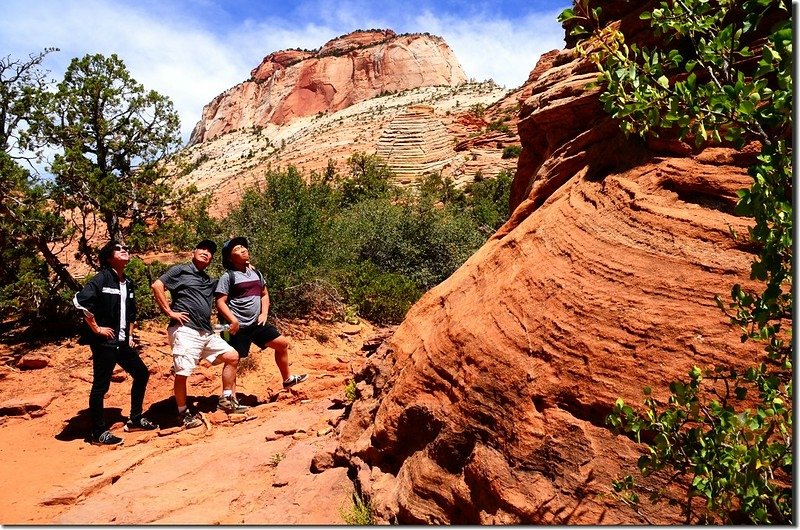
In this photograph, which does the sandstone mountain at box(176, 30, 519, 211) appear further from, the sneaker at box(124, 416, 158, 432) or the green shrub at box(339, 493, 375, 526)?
the green shrub at box(339, 493, 375, 526)

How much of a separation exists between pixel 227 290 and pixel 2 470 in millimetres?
2584

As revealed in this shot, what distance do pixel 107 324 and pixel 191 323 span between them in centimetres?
82

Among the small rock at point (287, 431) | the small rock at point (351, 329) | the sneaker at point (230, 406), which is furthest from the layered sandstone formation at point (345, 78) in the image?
the small rock at point (287, 431)

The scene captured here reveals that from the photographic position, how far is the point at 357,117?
5284cm

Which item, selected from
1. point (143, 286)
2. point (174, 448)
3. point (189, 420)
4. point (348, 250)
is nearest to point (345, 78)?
point (348, 250)

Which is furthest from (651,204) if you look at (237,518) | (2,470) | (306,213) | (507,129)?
(507,129)

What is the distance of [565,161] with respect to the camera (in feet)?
14.1

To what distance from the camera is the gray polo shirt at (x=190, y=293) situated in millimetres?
5836

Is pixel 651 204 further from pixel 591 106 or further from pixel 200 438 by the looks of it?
pixel 200 438

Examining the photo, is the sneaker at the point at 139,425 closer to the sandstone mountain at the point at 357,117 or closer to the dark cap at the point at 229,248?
the dark cap at the point at 229,248

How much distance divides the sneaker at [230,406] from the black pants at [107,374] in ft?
2.75

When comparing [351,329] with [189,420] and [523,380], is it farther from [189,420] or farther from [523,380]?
[523,380]

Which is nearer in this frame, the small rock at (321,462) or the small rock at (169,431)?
the small rock at (321,462)

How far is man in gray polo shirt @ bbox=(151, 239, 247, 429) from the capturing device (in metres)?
5.81
